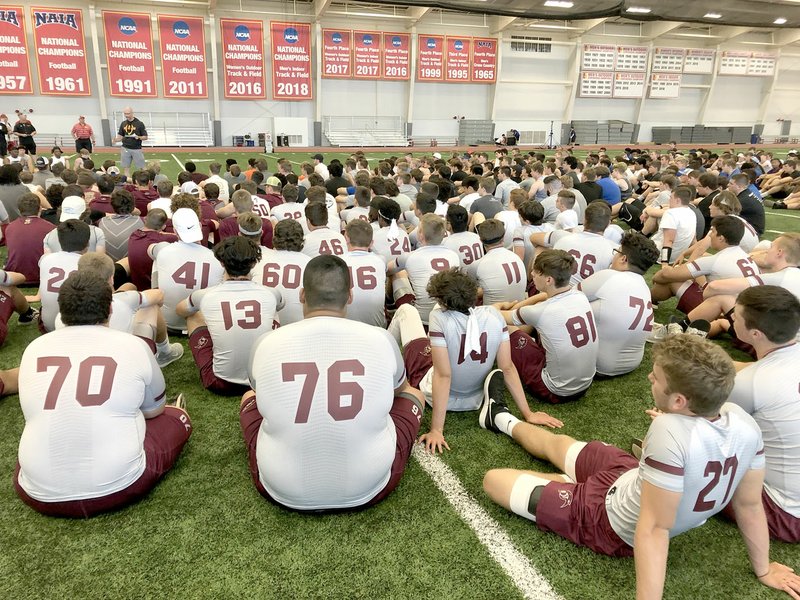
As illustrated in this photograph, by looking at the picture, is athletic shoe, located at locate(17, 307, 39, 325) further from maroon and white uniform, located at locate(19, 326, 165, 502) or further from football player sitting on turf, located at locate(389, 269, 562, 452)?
football player sitting on turf, located at locate(389, 269, 562, 452)

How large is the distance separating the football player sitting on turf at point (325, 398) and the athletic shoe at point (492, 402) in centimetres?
121

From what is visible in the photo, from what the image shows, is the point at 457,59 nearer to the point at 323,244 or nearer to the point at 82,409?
the point at 323,244

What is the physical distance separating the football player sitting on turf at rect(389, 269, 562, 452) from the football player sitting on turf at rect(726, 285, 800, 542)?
1.35 m

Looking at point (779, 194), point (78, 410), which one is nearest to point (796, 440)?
point (78, 410)

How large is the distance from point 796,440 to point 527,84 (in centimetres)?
3434

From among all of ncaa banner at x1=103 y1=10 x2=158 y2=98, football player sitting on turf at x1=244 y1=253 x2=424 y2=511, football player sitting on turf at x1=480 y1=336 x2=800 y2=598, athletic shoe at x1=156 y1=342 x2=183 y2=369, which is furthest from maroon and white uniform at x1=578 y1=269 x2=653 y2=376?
ncaa banner at x1=103 y1=10 x2=158 y2=98

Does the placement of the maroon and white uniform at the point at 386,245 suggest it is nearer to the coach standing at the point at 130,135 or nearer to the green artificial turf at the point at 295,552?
the green artificial turf at the point at 295,552

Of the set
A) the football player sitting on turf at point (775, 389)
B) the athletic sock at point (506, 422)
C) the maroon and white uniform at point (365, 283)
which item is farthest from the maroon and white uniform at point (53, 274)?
the football player sitting on turf at point (775, 389)

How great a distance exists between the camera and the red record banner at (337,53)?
91.9 feet

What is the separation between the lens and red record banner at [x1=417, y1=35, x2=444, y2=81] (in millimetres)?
29688

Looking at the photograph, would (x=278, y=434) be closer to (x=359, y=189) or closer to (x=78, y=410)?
(x=78, y=410)

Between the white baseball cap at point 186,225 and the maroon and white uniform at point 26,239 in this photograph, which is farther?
the maroon and white uniform at point 26,239

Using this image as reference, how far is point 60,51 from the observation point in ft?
79.7

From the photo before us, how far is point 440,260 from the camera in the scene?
524 centimetres
